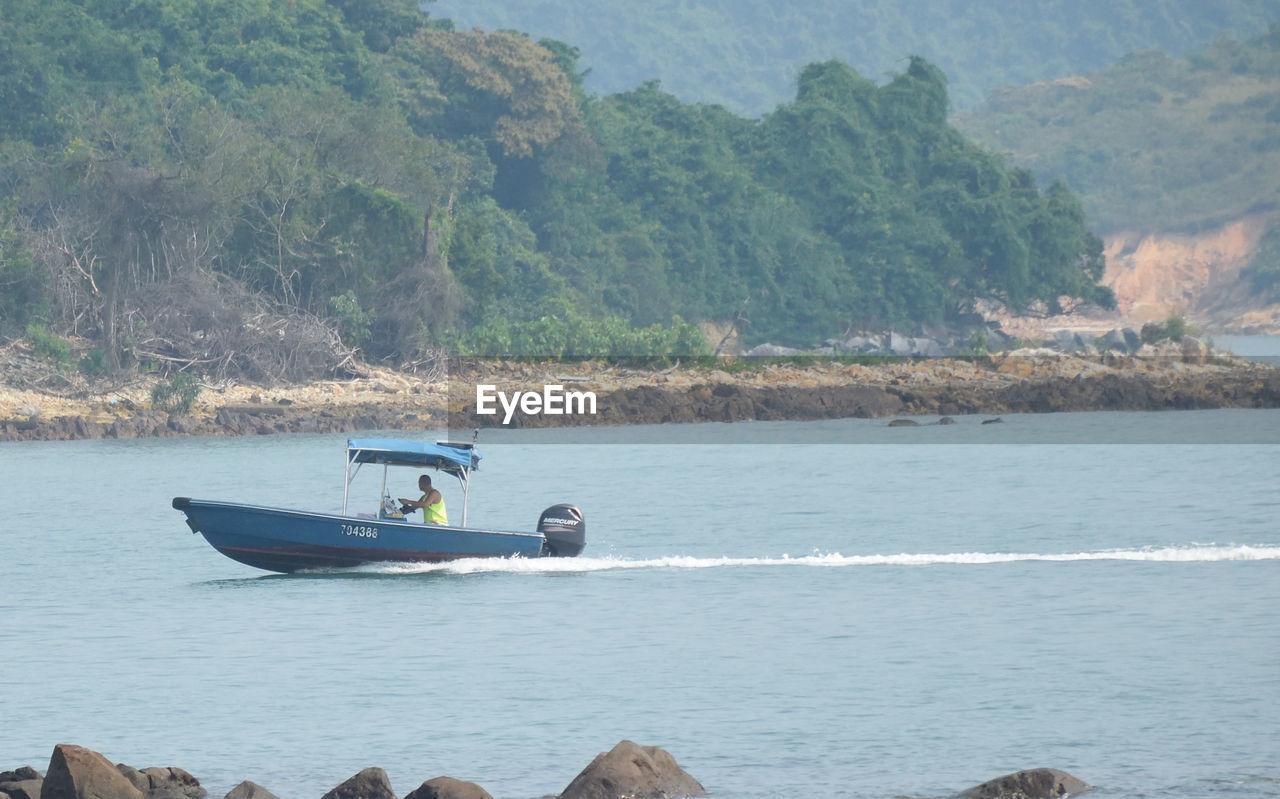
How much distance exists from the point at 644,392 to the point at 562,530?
1371 inches

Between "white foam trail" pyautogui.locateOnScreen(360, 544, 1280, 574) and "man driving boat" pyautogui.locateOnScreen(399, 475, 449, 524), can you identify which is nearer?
"man driving boat" pyautogui.locateOnScreen(399, 475, 449, 524)

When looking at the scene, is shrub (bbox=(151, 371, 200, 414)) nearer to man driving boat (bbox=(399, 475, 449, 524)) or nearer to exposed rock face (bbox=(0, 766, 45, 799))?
man driving boat (bbox=(399, 475, 449, 524))

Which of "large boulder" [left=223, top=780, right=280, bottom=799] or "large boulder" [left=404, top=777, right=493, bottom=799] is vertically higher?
"large boulder" [left=404, top=777, right=493, bottom=799]

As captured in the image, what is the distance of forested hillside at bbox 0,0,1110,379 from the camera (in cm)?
5878

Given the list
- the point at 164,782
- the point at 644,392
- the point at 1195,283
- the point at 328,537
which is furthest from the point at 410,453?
the point at 1195,283

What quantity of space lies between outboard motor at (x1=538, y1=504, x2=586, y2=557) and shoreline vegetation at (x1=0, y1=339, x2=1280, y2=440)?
95.7 feet

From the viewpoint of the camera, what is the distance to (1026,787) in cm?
1534

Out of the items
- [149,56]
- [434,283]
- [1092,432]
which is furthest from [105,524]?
[149,56]

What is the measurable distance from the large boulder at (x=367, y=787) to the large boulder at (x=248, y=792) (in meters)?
0.49

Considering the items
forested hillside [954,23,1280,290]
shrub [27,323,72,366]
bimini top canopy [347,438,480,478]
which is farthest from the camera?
forested hillside [954,23,1280,290]

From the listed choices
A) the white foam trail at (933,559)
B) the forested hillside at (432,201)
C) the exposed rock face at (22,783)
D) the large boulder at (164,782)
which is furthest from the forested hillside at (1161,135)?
the exposed rock face at (22,783)

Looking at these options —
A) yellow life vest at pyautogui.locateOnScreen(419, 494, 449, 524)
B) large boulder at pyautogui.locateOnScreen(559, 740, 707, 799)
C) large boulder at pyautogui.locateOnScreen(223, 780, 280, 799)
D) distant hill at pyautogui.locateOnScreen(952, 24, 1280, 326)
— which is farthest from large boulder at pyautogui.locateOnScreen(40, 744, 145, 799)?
distant hill at pyautogui.locateOnScreen(952, 24, 1280, 326)

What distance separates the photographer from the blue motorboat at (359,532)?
2594cm

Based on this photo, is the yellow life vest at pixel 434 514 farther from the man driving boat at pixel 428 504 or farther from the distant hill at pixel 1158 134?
the distant hill at pixel 1158 134
